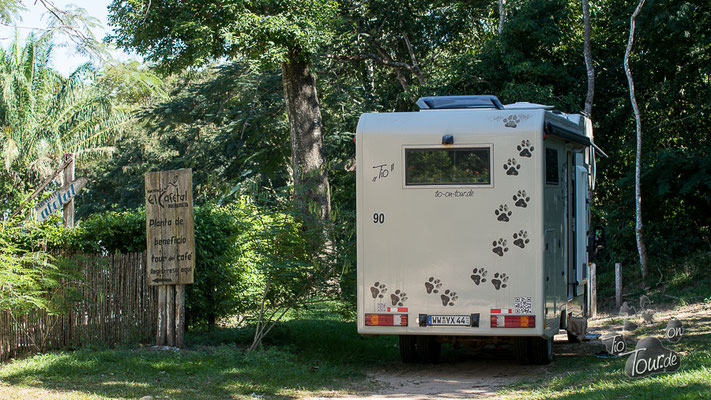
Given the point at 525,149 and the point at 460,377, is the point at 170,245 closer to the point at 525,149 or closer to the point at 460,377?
the point at 460,377

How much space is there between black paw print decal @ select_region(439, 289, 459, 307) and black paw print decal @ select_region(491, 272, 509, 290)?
1.56 ft

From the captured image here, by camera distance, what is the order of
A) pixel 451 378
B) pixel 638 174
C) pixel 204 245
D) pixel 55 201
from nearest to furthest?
pixel 451 378
pixel 55 201
pixel 204 245
pixel 638 174

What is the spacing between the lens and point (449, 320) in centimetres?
923

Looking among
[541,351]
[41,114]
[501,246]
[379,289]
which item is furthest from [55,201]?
[41,114]

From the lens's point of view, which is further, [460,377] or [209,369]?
[460,377]

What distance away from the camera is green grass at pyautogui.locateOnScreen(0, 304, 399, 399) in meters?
8.37

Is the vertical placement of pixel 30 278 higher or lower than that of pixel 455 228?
lower

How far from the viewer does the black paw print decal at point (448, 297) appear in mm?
9234

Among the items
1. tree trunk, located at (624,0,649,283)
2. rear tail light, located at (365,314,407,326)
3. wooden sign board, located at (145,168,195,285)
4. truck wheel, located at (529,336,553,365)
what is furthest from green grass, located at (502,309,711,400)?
tree trunk, located at (624,0,649,283)

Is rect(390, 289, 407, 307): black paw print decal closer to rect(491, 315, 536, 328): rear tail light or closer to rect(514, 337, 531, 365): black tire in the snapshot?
rect(491, 315, 536, 328): rear tail light

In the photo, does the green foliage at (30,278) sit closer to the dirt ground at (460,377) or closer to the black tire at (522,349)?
the dirt ground at (460,377)


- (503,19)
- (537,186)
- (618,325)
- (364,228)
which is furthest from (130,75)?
(503,19)

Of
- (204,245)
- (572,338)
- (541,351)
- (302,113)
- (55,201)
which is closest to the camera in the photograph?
(541,351)

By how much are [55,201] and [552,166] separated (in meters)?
7.09
